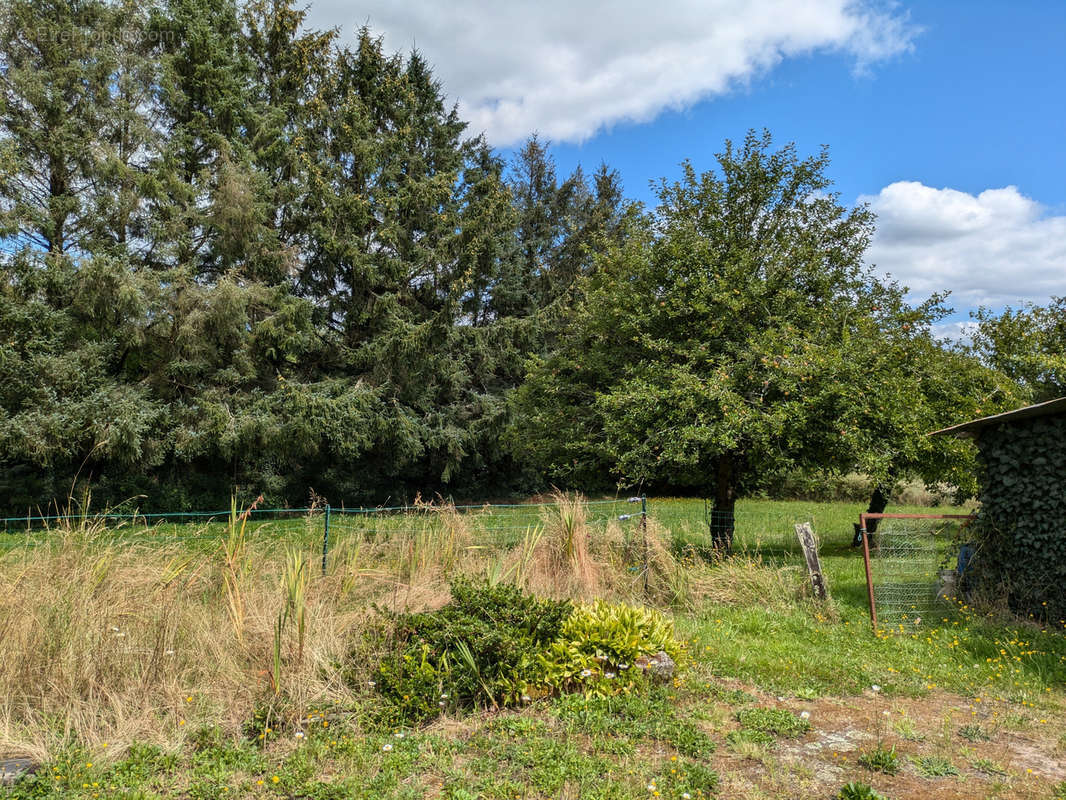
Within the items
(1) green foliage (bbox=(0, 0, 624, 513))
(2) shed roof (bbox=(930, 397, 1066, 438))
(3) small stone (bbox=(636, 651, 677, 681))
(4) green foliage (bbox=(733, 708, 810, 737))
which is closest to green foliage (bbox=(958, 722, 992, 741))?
(4) green foliage (bbox=(733, 708, 810, 737))

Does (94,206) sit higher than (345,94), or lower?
lower

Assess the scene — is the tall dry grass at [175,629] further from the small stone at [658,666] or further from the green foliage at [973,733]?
the green foliage at [973,733]

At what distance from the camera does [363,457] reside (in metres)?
19.2

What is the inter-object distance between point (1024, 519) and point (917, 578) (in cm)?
177

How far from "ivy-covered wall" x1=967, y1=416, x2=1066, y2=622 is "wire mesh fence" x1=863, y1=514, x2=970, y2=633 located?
35 centimetres

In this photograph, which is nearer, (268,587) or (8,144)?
(268,587)

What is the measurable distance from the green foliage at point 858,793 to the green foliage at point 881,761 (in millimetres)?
554

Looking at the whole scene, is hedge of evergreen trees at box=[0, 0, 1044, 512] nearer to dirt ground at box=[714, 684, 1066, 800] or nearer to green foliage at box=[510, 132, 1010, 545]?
green foliage at box=[510, 132, 1010, 545]

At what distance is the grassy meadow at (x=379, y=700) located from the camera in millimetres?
3152

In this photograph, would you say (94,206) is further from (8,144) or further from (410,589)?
(410,589)

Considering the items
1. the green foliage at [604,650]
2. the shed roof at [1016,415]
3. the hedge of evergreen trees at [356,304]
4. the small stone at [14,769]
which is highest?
the hedge of evergreen trees at [356,304]

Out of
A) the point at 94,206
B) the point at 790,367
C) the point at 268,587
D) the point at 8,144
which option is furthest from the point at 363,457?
the point at 268,587

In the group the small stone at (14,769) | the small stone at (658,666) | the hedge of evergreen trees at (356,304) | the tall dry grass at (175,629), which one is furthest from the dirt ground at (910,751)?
the hedge of evergreen trees at (356,304)

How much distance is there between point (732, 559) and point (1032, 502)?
9.26ft
